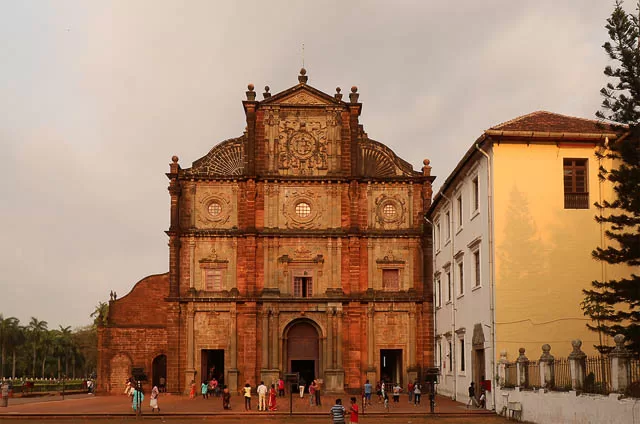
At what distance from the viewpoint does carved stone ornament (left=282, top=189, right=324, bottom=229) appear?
4694 cm

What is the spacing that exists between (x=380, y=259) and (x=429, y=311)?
13.4 ft

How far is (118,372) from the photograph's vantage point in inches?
1956

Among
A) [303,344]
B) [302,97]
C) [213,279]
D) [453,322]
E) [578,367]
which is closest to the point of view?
[578,367]

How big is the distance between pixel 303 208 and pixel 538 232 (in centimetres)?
1968

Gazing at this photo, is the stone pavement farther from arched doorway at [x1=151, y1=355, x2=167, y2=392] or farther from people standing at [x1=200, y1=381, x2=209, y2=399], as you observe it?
arched doorway at [x1=151, y1=355, x2=167, y2=392]

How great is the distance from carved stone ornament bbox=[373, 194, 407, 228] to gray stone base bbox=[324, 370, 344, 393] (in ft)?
29.3

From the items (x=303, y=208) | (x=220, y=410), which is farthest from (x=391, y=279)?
(x=220, y=410)

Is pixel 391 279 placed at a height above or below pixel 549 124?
below

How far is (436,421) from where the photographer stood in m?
29.1

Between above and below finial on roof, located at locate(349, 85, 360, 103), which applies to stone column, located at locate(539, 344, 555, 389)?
below

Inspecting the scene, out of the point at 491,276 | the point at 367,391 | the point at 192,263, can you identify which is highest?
the point at 192,263

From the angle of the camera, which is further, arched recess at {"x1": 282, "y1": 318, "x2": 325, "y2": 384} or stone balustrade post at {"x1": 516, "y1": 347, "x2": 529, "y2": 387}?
arched recess at {"x1": 282, "y1": 318, "x2": 325, "y2": 384}

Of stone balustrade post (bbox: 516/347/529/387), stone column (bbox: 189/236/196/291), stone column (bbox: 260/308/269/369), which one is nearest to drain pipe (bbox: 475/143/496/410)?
stone balustrade post (bbox: 516/347/529/387)

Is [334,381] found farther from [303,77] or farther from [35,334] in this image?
[35,334]
